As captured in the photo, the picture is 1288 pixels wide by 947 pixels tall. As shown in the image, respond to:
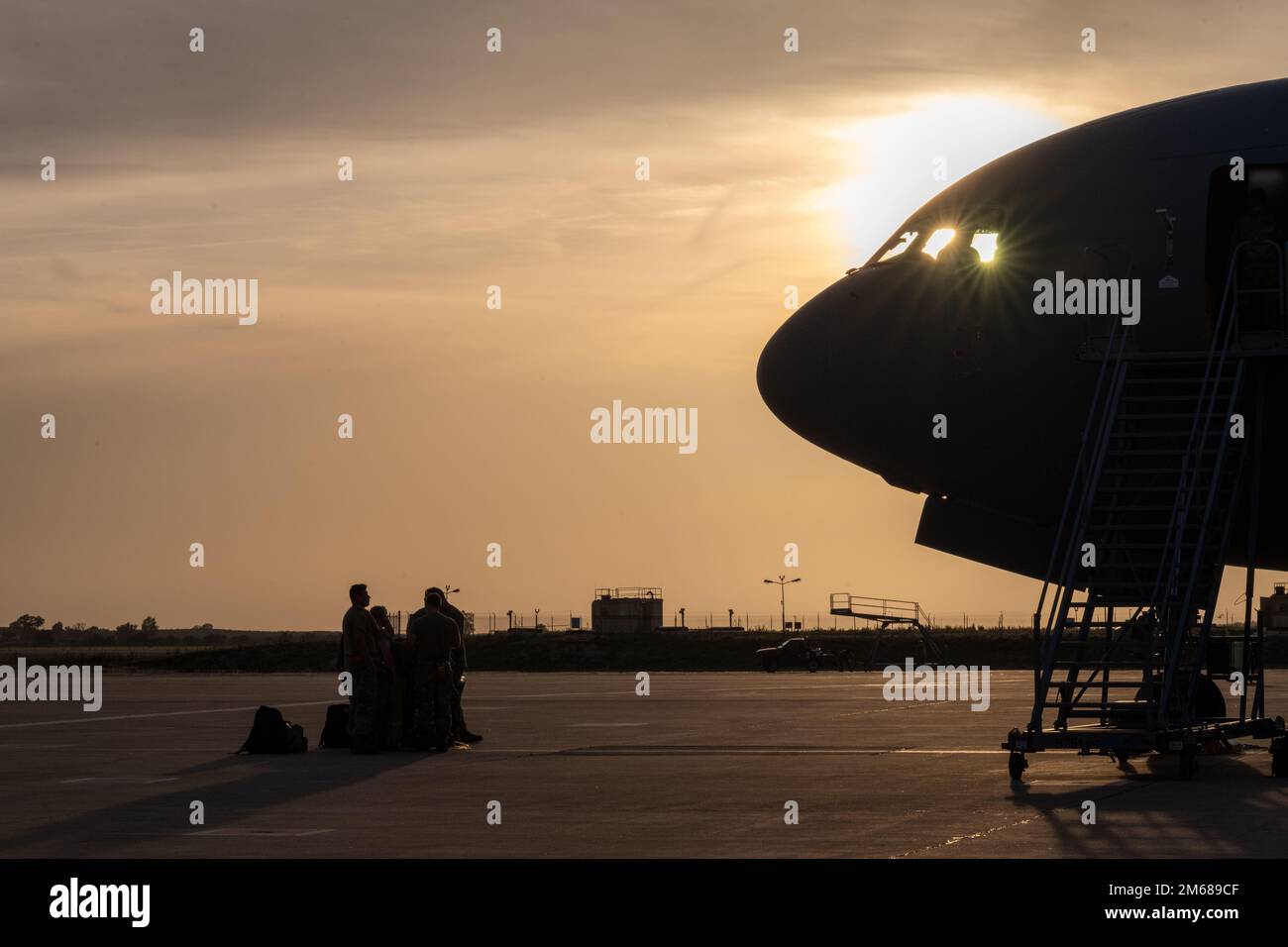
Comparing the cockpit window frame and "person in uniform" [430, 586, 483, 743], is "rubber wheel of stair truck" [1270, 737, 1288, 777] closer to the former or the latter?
the cockpit window frame

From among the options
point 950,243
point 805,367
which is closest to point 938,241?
point 950,243

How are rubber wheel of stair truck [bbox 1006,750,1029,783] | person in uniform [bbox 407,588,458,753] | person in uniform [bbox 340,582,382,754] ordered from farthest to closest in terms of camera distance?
1. person in uniform [bbox 407,588,458,753]
2. person in uniform [bbox 340,582,382,754]
3. rubber wheel of stair truck [bbox 1006,750,1029,783]

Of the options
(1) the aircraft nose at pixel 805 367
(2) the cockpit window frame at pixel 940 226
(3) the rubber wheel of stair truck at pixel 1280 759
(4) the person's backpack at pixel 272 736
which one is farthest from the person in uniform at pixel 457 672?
(3) the rubber wheel of stair truck at pixel 1280 759

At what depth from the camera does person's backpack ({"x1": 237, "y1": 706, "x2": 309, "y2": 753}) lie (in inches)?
1011

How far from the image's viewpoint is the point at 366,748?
2530 centimetres

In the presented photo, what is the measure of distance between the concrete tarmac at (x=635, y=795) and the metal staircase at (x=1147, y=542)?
0.73 m

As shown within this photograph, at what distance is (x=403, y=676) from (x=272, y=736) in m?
2.06

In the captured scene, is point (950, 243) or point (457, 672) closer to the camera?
point (950, 243)

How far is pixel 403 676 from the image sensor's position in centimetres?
2600

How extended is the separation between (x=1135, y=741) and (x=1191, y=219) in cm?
611

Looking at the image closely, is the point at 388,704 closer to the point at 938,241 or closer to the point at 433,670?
the point at 433,670

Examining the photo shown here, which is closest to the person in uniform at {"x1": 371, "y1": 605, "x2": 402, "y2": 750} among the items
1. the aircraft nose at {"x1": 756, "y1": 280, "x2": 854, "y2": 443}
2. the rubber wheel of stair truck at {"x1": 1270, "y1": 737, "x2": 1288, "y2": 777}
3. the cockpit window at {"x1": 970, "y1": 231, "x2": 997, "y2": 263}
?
the aircraft nose at {"x1": 756, "y1": 280, "x2": 854, "y2": 443}

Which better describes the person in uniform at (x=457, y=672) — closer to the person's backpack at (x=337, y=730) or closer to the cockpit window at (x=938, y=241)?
the person's backpack at (x=337, y=730)

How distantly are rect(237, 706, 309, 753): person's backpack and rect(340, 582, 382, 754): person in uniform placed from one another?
32.1 inches
